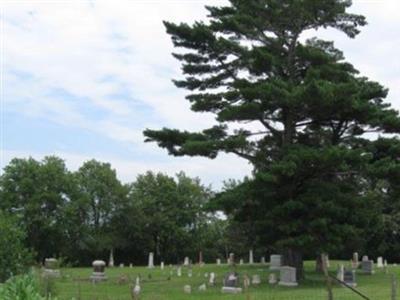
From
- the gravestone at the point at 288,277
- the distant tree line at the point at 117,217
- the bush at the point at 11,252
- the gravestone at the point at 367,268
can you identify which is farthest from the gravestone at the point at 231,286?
the distant tree line at the point at 117,217

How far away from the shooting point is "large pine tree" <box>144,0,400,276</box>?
26148 millimetres

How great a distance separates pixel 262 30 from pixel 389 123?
754cm

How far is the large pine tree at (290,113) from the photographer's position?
2615 centimetres

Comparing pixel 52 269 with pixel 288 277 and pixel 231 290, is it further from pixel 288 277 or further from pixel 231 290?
pixel 288 277

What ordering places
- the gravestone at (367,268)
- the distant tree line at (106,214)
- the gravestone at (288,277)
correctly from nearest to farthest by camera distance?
the gravestone at (288,277)
the gravestone at (367,268)
the distant tree line at (106,214)

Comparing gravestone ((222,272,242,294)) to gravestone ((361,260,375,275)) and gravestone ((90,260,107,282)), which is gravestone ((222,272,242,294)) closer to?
gravestone ((90,260,107,282))

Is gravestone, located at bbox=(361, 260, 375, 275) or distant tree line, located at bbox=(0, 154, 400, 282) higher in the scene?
distant tree line, located at bbox=(0, 154, 400, 282)

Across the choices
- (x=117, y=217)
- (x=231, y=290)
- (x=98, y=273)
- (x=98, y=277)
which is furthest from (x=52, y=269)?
(x=117, y=217)

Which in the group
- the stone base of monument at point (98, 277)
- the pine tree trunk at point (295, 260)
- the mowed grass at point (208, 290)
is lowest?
the mowed grass at point (208, 290)

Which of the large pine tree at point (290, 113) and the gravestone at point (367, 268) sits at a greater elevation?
the large pine tree at point (290, 113)

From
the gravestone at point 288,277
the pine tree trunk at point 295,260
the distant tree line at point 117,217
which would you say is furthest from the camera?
the distant tree line at point 117,217

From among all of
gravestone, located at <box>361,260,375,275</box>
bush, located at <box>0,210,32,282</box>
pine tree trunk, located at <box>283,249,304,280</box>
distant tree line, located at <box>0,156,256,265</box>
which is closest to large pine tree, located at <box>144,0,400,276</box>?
pine tree trunk, located at <box>283,249,304,280</box>

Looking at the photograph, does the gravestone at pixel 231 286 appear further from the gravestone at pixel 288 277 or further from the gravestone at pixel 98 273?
the gravestone at pixel 98 273

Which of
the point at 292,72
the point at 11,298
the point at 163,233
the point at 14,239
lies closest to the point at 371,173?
the point at 292,72
